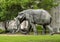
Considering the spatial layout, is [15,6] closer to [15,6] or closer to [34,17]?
[15,6]

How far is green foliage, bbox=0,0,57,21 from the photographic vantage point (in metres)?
26.9

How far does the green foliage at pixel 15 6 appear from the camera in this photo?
88.4 ft

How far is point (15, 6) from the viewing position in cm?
2764

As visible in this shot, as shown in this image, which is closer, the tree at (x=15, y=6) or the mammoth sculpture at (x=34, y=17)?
the mammoth sculpture at (x=34, y=17)

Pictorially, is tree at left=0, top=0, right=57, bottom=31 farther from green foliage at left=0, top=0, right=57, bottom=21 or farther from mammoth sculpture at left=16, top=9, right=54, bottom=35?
mammoth sculpture at left=16, top=9, right=54, bottom=35

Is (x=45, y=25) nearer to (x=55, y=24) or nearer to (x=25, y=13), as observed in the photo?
(x=25, y=13)

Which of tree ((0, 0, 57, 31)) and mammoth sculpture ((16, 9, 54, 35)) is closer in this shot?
mammoth sculpture ((16, 9, 54, 35))

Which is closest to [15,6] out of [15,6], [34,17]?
[15,6]

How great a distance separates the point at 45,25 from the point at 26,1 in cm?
487

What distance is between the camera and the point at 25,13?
21.8 m

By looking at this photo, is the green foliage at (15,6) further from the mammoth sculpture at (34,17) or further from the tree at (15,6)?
the mammoth sculpture at (34,17)

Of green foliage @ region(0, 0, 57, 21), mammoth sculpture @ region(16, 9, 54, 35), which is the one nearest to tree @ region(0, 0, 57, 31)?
green foliage @ region(0, 0, 57, 21)

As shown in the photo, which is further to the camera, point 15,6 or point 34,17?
point 15,6

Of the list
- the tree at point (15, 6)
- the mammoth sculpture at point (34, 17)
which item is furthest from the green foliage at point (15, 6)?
the mammoth sculpture at point (34, 17)
